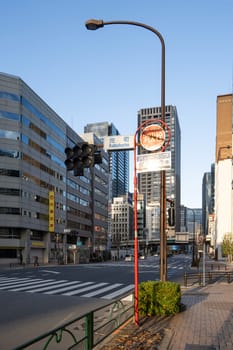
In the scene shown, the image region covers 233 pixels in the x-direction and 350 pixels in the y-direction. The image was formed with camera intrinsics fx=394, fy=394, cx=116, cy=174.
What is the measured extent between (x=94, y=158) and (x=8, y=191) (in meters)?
55.9

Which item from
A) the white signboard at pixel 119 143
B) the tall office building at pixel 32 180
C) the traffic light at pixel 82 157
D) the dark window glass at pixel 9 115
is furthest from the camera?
the tall office building at pixel 32 180

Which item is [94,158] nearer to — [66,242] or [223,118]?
[66,242]

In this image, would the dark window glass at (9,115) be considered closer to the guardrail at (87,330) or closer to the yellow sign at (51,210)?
the yellow sign at (51,210)

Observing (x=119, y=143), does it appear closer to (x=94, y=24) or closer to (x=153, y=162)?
(x=153, y=162)

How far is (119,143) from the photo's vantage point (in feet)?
39.8

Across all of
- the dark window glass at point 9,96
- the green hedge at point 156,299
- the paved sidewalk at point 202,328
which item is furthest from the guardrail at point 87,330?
the dark window glass at point 9,96

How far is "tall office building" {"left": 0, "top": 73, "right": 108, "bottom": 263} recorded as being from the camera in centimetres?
6562

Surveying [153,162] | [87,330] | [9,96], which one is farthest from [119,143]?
[9,96]

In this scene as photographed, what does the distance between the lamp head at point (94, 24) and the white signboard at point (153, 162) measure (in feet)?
14.5

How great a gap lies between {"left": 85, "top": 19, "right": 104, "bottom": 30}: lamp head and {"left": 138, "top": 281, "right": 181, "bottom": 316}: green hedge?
26.6ft

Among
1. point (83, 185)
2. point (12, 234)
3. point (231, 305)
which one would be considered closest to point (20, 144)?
point (12, 234)

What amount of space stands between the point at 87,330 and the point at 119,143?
19.6 feet

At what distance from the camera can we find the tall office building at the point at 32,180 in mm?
65625

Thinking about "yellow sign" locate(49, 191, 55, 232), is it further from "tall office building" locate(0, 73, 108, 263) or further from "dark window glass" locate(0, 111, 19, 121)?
"dark window glass" locate(0, 111, 19, 121)
